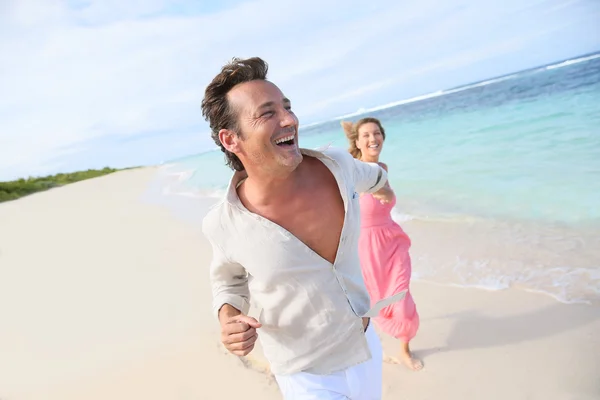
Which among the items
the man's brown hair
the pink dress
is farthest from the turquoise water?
the man's brown hair

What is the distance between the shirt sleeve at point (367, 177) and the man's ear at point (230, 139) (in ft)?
1.87

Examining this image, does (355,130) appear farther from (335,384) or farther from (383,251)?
(335,384)

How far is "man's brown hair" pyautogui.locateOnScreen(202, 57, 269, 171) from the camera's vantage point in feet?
5.85

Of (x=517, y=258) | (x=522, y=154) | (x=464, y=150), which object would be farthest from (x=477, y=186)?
(x=464, y=150)

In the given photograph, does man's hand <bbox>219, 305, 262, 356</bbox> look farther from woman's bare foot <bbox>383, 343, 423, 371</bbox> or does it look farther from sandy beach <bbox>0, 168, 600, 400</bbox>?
woman's bare foot <bbox>383, 343, 423, 371</bbox>

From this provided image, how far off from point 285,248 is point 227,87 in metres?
0.73

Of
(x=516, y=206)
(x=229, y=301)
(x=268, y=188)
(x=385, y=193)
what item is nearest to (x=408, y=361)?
A: (x=385, y=193)

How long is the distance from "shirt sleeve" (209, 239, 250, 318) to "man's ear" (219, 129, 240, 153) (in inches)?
16.3

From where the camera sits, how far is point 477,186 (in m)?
8.48

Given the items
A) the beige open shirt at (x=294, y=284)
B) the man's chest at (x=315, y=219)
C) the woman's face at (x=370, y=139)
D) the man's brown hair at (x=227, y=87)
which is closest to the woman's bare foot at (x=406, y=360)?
the woman's face at (x=370, y=139)

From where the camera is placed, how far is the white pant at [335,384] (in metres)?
1.82

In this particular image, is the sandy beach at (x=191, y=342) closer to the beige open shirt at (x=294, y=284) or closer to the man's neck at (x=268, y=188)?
the beige open shirt at (x=294, y=284)

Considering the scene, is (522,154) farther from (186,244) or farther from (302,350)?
(302,350)

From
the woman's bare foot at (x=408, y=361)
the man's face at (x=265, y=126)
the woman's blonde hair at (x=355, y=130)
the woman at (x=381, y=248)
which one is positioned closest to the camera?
the man's face at (x=265, y=126)
